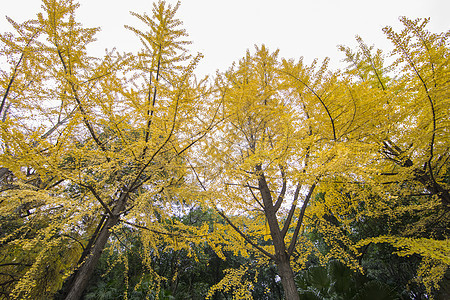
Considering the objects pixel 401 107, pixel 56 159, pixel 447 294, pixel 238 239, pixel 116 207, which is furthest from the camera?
pixel 447 294

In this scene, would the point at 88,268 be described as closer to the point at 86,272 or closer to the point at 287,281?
the point at 86,272

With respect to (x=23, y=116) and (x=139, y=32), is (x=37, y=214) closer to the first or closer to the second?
(x=23, y=116)

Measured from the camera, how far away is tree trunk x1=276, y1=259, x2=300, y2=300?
2688mm

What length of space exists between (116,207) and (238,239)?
7.13ft

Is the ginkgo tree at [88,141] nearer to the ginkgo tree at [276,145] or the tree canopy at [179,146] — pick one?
the tree canopy at [179,146]

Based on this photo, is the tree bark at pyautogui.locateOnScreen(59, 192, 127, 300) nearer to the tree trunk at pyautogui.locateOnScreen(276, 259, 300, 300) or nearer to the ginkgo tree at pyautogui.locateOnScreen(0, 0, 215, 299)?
the ginkgo tree at pyautogui.locateOnScreen(0, 0, 215, 299)

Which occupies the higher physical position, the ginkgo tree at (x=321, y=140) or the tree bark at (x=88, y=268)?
the ginkgo tree at (x=321, y=140)

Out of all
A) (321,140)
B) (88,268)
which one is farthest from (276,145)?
(88,268)

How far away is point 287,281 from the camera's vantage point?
2791 mm

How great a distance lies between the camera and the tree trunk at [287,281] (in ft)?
8.82

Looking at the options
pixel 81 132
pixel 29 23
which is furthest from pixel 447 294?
pixel 29 23

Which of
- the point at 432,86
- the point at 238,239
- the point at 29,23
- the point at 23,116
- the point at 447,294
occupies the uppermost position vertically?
the point at 29,23

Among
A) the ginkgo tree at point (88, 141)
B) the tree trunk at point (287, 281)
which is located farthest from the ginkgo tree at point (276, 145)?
the ginkgo tree at point (88, 141)

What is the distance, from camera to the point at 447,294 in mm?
5238
